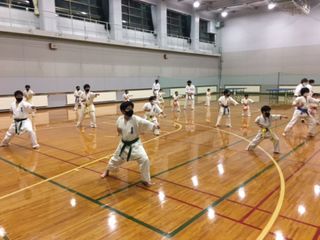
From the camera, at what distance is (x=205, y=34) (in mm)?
30625

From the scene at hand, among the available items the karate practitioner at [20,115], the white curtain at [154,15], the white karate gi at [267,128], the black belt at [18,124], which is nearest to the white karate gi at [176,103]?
the white karate gi at [267,128]

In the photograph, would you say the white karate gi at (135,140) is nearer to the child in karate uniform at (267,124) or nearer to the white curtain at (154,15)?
the child in karate uniform at (267,124)

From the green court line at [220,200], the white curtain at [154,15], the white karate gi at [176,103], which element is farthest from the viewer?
the white curtain at [154,15]

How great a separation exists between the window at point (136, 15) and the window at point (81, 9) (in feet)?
7.40

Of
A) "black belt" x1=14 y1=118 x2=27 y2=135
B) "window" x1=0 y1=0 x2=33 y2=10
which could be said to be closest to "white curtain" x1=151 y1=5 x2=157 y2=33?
"window" x1=0 y1=0 x2=33 y2=10

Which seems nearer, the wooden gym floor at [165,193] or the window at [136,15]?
the wooden gym floor at [165,193]

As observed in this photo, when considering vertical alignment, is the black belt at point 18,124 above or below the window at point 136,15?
below

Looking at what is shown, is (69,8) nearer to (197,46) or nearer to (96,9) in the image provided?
(96,9)

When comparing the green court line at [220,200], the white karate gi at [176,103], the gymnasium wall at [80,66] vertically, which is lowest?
the green court line at [220,200]

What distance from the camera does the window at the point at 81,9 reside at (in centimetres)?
1777

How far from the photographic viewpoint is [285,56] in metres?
26.7

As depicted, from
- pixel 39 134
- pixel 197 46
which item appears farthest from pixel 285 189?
pixel 197 46

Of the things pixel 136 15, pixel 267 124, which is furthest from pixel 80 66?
pixel 267 124

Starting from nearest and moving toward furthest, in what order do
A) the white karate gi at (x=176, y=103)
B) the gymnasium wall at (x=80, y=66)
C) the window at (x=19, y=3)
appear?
the white karate gi at (x=176, y=103) < the window at (x=19, y=3) < the gymnasium wall at (x=80, y=66)
